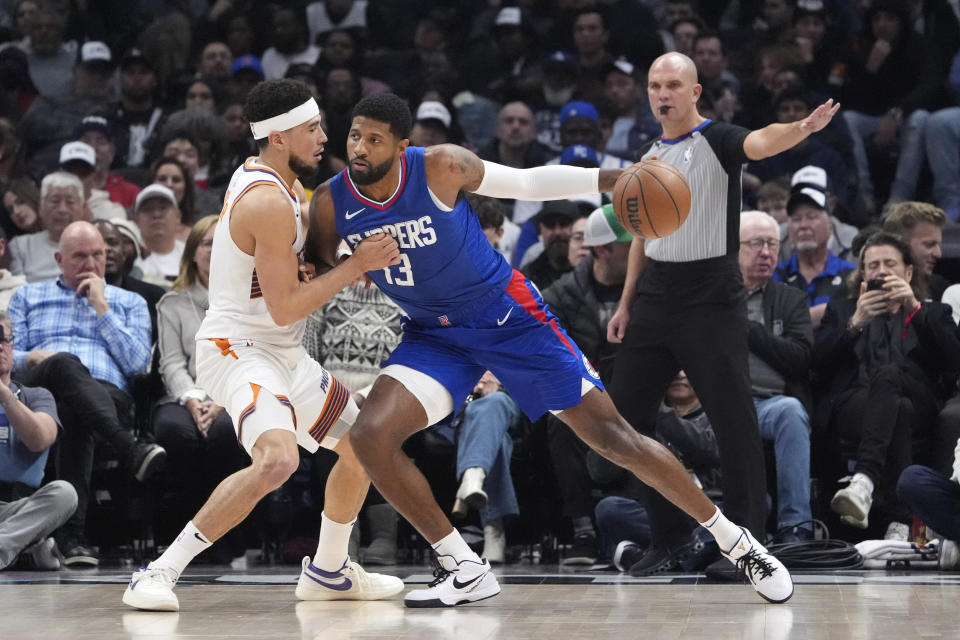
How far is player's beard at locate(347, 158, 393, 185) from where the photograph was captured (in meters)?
4.81

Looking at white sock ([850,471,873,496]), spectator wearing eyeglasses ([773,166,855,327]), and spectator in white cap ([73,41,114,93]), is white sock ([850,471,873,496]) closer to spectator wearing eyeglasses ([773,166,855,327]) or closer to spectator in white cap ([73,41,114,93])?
spectator wearing eyeglasses ([773,166,855,327])

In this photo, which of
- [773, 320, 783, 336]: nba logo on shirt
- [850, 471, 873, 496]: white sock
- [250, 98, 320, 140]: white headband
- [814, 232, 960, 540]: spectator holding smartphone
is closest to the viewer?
[250, 98, 320, 140]: white headband

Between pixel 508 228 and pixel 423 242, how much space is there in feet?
12.7

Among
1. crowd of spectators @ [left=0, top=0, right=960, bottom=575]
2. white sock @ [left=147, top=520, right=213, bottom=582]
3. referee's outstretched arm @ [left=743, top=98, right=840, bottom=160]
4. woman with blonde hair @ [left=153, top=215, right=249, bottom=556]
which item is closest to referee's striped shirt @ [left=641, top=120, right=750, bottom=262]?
referee's outstretched arm @ [left=743, top=98, right=840, bottom=160]

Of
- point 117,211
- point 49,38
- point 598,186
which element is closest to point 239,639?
point 598,186

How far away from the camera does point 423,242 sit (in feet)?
16.1

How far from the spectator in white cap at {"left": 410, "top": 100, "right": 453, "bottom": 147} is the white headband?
4.54 m

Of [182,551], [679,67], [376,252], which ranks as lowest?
[182,551]

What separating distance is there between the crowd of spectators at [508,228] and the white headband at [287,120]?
1298 millimetres

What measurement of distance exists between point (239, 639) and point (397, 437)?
97 centimetres

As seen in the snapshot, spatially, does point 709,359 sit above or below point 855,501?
above

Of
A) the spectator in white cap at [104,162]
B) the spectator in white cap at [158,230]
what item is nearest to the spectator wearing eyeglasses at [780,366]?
the spectator in white cap at [158,230]

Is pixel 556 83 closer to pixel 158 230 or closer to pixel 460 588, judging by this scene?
pixel 158 230

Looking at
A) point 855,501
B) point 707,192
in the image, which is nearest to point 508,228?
point 707,192
